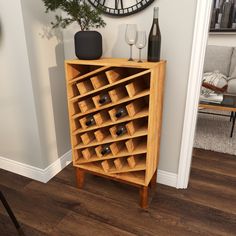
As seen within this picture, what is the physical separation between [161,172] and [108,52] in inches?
41.8

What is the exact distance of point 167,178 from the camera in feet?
6.15

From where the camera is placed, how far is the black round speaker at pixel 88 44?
4.77ft

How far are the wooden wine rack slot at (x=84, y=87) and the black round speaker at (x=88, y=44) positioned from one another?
18 cm

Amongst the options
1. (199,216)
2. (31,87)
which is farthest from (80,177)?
(199,216)

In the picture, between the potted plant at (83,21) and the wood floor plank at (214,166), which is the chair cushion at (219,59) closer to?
the wood floor plank at (214,166)

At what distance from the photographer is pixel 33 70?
5.26 feet

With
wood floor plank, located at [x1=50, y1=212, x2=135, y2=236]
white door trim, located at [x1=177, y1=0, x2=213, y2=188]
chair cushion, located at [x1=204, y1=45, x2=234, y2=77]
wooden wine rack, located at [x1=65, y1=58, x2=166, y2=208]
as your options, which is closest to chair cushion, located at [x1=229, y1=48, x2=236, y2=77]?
chair cushion, located at [x1=204, y1=45, x2=234, y2=77]

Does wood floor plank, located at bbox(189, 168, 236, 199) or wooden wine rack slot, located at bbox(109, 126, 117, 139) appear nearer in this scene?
wooden wine rack slot, located at bbox(109, 126, 117, 139)

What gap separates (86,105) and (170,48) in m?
0.70

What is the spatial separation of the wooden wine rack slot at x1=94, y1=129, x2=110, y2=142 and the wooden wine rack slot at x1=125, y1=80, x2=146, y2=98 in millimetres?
397

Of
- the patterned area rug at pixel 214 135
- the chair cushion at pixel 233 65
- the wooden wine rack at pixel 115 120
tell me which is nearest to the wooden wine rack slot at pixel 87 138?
the wooden wine rack at pixel 115 120

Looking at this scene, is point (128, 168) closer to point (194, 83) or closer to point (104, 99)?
point (104, 99)

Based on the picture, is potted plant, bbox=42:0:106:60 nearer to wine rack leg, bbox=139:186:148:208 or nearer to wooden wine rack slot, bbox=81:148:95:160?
wooden wine rack slot, bbox=81:148:95:160

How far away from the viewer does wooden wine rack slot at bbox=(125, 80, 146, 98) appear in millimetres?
1376
